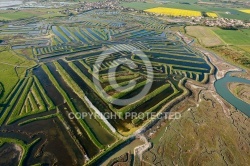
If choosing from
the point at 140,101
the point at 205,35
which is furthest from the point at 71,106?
the point at 205,35

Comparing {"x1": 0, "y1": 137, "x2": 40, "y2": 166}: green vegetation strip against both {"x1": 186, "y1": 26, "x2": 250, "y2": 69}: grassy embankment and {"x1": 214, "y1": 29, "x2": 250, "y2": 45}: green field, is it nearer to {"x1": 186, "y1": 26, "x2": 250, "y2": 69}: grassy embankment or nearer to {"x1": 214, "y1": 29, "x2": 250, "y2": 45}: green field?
{"x1": 186, "y1": 26, "x2": 250, "y2": 69}: grassy embankment

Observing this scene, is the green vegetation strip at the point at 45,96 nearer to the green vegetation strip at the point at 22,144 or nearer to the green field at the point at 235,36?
the green vegetation strip at the point at 22,144

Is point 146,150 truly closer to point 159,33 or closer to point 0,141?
point 0,141

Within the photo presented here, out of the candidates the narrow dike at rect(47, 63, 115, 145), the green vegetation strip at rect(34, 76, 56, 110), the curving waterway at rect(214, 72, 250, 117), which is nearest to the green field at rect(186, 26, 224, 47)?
the curving waterway at rect(214, 72, 250, 117)

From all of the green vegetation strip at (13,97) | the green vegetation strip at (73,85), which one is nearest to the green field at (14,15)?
the green vegetation strip at (73,85)

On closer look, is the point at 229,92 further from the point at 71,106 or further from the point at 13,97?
the point at 13,97

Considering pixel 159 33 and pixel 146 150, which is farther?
pixel 159 33

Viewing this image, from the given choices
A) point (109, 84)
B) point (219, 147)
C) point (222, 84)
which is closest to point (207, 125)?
point (219, 147)
